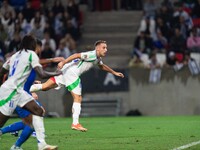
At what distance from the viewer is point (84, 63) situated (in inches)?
733

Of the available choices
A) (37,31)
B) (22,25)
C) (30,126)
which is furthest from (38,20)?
(30,126)

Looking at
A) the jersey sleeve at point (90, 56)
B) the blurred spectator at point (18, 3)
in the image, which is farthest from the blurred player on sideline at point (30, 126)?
the blurred spectator at point (18, 3)

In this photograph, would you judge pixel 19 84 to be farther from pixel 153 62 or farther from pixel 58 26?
pixel 58 26

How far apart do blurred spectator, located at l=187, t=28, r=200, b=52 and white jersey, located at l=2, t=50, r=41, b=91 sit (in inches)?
603

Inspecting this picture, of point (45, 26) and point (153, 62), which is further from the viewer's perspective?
point (45, 26)

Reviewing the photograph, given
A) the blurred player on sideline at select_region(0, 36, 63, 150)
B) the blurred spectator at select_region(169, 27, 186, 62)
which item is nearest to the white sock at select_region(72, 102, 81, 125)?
the blurred player on sideline at select_region(0, 36, 63, 150)

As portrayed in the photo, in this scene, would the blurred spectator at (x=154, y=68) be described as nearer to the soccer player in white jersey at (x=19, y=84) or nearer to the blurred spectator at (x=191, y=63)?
the blurred spectator at (x=191, y=63)

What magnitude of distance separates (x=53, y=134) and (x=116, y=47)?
42.1 feet

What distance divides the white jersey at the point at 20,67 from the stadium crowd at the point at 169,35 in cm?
1503

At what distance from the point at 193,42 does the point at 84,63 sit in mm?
9522

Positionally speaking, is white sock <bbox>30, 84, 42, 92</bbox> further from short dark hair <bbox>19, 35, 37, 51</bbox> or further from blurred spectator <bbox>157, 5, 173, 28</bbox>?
blurred spectator <bbox>157, 5, 173, 28</bbox>

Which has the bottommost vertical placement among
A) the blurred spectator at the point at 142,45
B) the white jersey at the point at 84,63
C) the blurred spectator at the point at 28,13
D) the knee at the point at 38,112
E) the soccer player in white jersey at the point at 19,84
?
the blurred spectator at the point at 142,45

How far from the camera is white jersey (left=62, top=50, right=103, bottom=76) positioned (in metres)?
18.4

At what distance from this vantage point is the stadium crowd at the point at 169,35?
27.4 m
